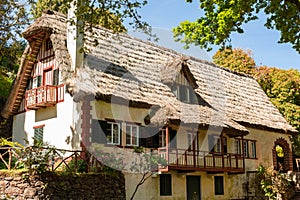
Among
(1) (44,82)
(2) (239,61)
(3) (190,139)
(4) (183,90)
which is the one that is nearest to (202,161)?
(3) (190,139)

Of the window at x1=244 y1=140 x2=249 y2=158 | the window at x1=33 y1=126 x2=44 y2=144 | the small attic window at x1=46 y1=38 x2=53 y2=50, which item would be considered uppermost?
the small attic window at x1=46 y1=38 x2=53 y2=50

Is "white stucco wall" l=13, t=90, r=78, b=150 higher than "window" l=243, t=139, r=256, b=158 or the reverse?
higher

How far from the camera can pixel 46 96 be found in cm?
1958

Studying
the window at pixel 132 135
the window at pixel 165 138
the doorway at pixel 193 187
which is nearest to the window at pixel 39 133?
the window at pixel 132 135

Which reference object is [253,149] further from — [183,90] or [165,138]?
[165,138]

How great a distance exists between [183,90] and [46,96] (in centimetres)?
791

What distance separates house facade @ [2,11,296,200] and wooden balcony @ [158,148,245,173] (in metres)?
0.05

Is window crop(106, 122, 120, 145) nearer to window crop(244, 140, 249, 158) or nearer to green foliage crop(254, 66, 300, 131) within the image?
window crop(244, 140, 249, 158)

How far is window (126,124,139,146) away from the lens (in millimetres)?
19253

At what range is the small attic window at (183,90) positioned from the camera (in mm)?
22844

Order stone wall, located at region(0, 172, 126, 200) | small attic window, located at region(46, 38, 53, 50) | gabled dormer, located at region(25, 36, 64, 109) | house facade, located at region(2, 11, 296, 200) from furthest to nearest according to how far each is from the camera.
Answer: small attic window, located at region(46, 38, 53, 50) → gabled dormer, located at region(25, 36, 64, 109) → house facade, located at region(2, 11, 296, 200) → stone wall, located at region(0, 172, 126, 200)

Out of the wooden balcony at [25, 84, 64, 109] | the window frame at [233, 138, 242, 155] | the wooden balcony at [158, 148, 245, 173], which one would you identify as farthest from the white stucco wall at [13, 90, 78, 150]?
the window frame at [233, 138, 242, 155]

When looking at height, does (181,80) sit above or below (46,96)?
above

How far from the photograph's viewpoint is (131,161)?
1870 cm
